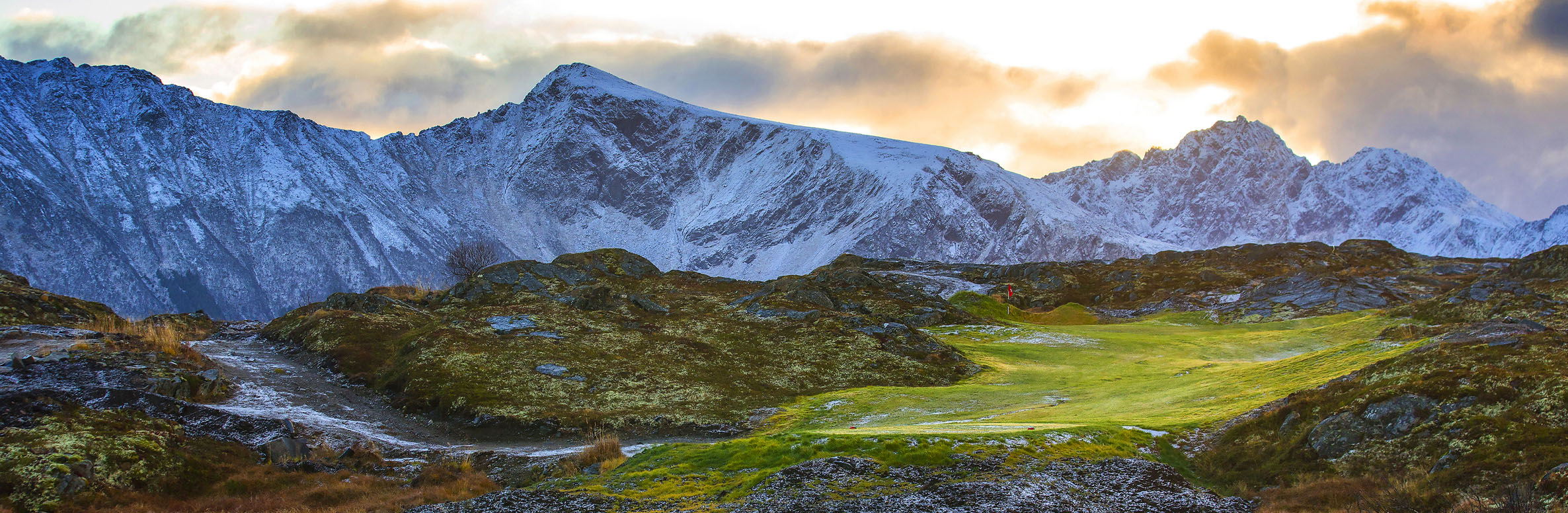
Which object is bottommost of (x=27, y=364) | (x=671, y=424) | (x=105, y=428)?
(x=671, y=424)

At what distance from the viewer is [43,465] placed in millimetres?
21797

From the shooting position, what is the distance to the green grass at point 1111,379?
3269cm

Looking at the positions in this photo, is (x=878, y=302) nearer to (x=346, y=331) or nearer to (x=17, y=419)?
(x=346, y=331)

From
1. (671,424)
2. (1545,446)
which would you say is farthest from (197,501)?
(1545,446)

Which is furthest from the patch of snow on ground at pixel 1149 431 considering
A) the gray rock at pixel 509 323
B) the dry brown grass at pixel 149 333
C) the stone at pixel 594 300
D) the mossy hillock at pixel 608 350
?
the stone at pixel 594 300

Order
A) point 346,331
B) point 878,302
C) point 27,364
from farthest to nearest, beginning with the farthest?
point 878,302 → point 346,331 → point 27,364

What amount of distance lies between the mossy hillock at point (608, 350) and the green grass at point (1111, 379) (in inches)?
218

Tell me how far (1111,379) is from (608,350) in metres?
34.1

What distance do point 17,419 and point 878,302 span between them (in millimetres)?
77316

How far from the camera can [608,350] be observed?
5659 cm

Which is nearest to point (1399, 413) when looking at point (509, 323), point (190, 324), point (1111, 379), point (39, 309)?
point (1111, 379)

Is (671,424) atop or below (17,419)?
below

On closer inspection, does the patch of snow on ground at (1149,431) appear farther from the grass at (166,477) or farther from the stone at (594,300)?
the stone at (594,300)

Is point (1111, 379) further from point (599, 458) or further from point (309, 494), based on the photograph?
point (309, 494)
